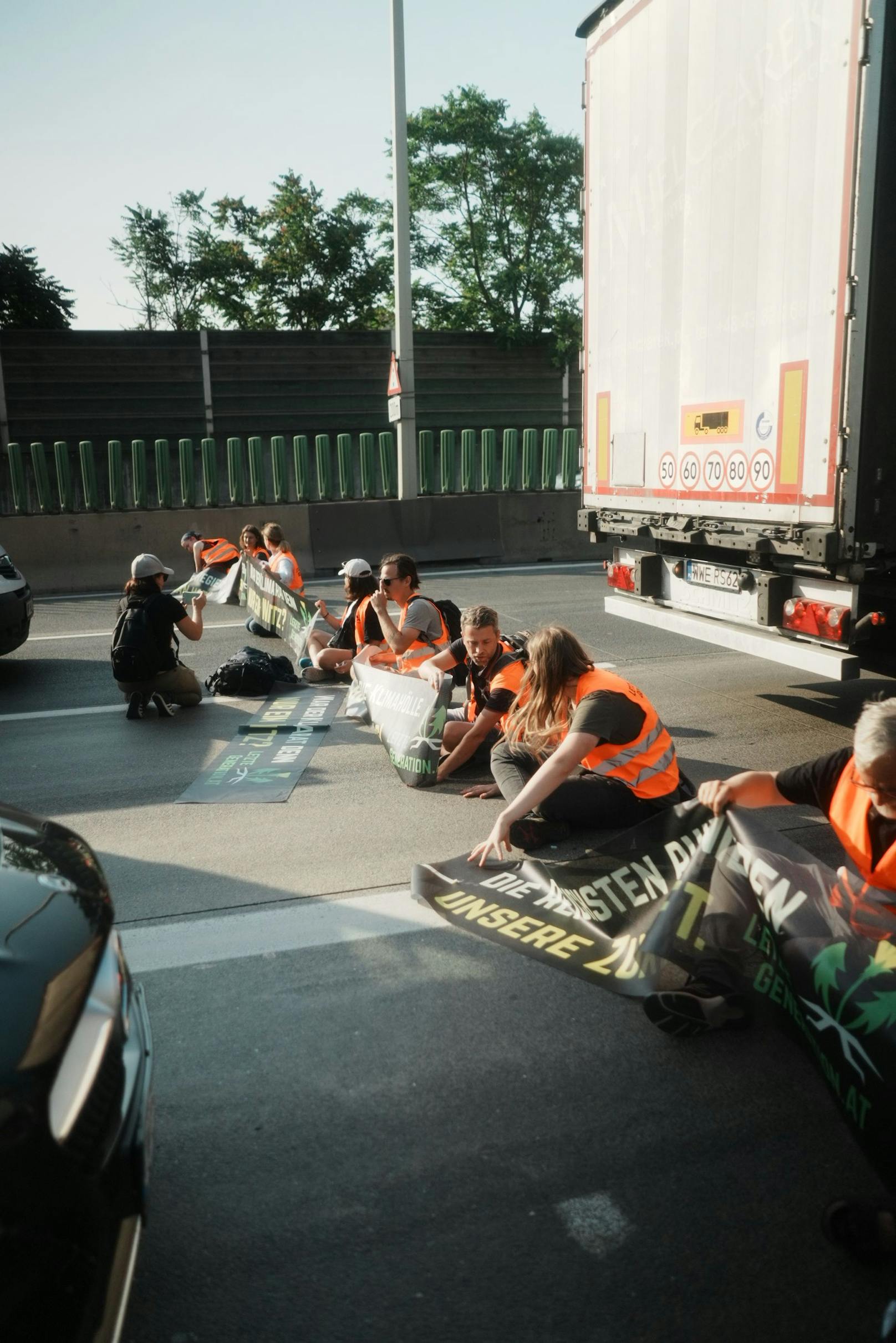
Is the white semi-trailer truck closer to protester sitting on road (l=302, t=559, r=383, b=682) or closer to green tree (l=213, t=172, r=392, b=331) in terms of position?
protester sitting on road (l=302, t=559, r=383, b=682)

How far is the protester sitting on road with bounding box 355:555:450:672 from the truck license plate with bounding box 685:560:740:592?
5.97ft

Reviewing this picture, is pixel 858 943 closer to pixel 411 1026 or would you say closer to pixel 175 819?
pixel 411 1026

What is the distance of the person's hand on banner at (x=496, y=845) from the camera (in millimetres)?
4582

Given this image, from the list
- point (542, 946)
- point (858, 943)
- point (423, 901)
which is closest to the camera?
Answer: point (858, 943)

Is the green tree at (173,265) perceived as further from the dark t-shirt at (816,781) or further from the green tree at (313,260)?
the dark t-shirt at (816,781)

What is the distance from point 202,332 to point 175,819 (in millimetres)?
23452

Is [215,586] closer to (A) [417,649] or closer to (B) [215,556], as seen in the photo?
(B) [215,556]

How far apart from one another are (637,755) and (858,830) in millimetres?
1786

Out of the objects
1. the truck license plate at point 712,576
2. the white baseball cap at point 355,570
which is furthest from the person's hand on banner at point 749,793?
the white baseball cap at point 355,570

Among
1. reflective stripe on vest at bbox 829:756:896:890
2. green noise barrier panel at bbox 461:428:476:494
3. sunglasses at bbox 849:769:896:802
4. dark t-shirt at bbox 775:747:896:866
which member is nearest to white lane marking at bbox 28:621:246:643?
green noise barrier panel at bbox 461:428:476:494

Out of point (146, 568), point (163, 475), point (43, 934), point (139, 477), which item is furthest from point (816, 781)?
point (163, 475)

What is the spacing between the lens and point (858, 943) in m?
3.00

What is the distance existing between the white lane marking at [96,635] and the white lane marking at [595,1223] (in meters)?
9.84

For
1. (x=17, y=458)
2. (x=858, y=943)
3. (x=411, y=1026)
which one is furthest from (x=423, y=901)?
(x=17, y=458)
